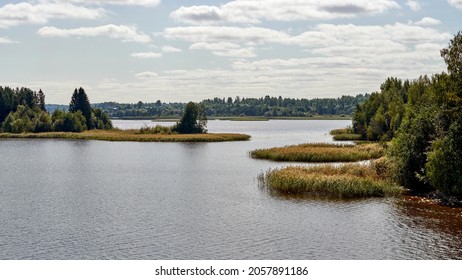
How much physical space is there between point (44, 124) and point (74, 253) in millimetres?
150526

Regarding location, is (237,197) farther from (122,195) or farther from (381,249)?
(381,249)

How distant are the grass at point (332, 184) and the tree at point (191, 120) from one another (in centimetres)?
9683

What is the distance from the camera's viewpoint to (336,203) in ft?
161

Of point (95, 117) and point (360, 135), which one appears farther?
point (95, 117)

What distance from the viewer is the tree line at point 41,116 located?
569 feet

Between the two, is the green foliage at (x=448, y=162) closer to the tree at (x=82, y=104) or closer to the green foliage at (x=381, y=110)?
the green foliage at (x=381, y=110)

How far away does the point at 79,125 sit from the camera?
571ft

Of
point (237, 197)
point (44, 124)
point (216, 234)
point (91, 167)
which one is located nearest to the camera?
point (216, 234)

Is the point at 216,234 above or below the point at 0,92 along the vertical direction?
below

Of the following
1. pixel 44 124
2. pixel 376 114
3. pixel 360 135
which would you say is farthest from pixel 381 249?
pixel 44 124

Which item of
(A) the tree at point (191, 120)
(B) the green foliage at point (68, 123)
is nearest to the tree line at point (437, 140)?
(A) the tree at point (191, 120)

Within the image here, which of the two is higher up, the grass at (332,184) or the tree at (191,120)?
the tree at (191,120)

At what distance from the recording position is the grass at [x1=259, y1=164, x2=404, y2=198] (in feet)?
173

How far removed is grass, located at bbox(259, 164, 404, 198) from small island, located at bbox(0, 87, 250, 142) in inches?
3180
